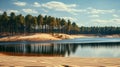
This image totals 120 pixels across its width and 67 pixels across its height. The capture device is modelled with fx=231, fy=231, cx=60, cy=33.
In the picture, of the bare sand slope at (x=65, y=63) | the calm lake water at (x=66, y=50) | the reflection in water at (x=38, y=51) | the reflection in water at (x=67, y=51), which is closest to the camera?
the bare sand slope at (x=65, y=63)

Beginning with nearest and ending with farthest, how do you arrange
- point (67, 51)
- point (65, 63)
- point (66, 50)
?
point (65, 63) → point (67, 51) → point (66, 50)

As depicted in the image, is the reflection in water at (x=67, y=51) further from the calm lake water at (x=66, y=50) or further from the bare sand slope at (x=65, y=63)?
the bare sand slope at (x=65, y=63)

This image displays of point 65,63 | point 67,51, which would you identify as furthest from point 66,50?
point 65,63

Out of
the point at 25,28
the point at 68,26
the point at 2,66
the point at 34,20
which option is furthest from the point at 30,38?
the point at 2,66

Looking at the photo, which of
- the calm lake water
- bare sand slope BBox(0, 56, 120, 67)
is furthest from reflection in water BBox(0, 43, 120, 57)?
bare sand slope BBox(0, 56, 120, 67)

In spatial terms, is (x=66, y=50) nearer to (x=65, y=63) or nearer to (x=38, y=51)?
(x=38, y=51)

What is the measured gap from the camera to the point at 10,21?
137 meters

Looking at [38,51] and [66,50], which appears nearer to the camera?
[38,51]

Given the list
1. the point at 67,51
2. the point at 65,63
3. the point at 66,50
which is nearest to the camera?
the point at 65,63

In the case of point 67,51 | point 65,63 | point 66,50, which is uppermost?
point 65,63

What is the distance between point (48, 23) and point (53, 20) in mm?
4194

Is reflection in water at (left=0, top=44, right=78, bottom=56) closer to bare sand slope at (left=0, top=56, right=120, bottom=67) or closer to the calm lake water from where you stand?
A: the calm lake water

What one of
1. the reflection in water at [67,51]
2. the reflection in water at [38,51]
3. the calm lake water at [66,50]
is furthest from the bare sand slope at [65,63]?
the reflection in water at [38,51]

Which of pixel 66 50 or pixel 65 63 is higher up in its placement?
pixel 65 63
